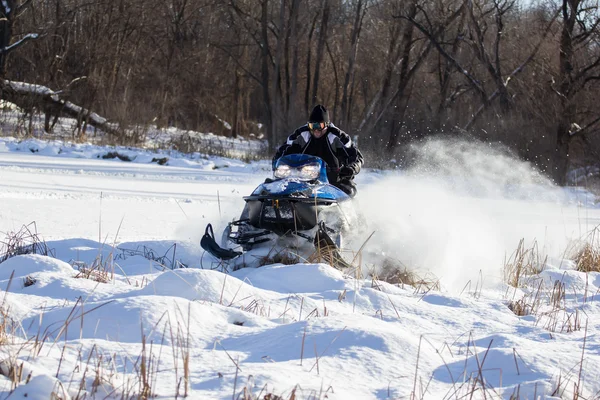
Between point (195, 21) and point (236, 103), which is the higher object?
point (195, 21)

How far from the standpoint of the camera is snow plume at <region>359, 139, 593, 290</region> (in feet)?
Answer: 26.2

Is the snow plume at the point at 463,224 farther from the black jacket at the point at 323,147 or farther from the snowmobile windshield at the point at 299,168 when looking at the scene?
the snowmobile windshield at the point at 299,168

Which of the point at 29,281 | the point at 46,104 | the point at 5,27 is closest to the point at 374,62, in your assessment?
the point at 46,104

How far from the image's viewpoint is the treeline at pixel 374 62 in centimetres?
2461

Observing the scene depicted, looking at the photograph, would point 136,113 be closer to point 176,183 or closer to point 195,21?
point 176,183

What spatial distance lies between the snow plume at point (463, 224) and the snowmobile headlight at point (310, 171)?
44.6 inches

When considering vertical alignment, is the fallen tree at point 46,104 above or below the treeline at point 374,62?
below

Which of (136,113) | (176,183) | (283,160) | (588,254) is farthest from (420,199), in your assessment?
(136,113)

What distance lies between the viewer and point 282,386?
289 cm

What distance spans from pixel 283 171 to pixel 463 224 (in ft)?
12.8

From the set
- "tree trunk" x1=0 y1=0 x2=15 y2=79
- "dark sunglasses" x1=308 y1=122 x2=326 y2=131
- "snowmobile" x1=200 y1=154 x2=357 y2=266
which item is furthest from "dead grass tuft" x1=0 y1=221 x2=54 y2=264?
"tree trunk" x1=0 y1=0 x2=15 y2=79

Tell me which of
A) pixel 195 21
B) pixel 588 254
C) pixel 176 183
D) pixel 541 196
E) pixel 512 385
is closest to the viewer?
pixel 512 385

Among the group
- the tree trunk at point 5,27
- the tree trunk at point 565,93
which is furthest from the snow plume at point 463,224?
the tree trunk at point 5,27

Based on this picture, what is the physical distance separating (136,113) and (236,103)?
20.6m
